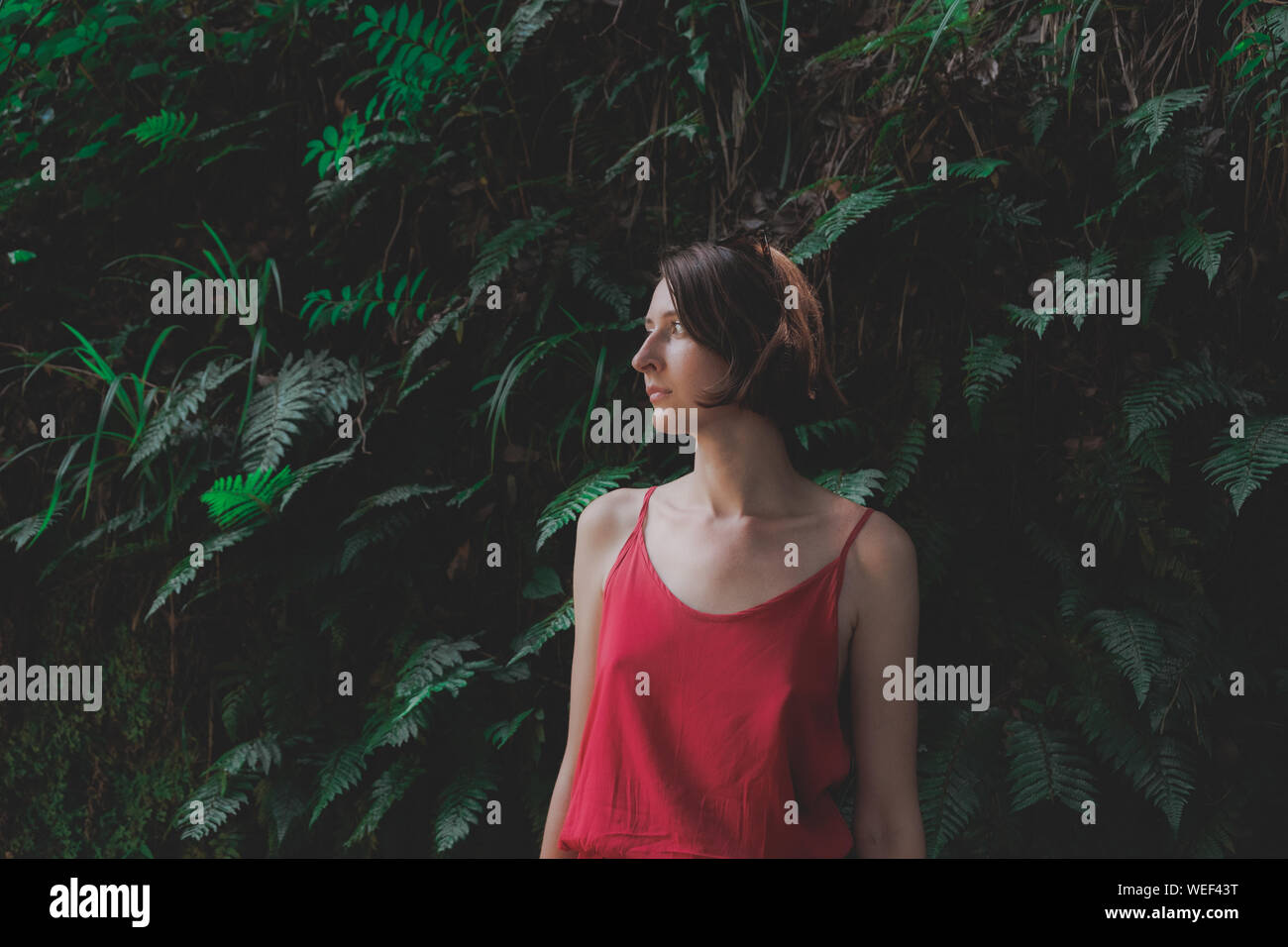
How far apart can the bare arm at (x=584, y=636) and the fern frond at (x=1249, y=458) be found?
1661 mm

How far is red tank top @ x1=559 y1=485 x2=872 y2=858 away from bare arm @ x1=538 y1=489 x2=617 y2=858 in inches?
3.1

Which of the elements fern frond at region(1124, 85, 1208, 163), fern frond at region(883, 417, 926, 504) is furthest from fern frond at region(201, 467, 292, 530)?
fern frond at region(1124, 85, 1208, 163)

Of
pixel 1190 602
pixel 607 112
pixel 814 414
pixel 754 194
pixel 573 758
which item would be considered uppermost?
pixel 607 112

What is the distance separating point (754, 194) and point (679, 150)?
0.30 meters

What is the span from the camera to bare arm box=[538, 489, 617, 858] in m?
1.98

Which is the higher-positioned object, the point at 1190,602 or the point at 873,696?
the point at 1190,602

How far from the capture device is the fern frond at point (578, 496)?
9.29 feet

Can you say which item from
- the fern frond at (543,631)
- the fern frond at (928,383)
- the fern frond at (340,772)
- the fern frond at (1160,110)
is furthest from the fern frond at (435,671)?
the fern frond at (1160,110)

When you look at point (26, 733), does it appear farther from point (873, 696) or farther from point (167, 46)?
point (873, 696)

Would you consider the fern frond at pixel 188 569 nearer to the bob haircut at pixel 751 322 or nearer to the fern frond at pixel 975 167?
the bob haircut at pixel 751 322

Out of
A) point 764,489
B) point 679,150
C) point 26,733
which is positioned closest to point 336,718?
point 26,733

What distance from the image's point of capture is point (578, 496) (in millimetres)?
2871

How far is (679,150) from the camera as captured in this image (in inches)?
133
